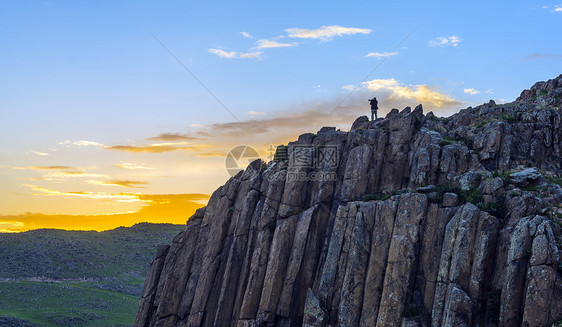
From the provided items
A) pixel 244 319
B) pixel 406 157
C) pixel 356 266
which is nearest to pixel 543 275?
pixel 356 266

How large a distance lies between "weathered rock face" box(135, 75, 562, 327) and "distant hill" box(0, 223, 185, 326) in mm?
55272

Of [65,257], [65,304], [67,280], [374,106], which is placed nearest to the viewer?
[374,106]

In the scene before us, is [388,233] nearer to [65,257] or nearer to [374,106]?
[374,106]

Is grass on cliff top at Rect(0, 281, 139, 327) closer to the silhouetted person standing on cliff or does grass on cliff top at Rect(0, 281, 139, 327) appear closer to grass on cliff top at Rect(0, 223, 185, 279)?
grass on cliff top at Rect(0, 223, 185, 279)

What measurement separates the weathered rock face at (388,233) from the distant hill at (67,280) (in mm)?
55272

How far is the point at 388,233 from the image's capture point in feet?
177

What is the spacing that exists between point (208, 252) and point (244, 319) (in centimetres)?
1118

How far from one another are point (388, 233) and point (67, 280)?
410 feet

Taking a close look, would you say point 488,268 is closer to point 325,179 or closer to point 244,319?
point 325,179

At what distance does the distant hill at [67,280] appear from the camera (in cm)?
11800

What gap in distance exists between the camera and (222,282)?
64.5 meters

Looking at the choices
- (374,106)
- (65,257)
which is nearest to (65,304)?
(65,257)

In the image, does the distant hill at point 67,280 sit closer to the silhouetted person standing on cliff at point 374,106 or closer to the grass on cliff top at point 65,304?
the grass on cliff top at point 65,304

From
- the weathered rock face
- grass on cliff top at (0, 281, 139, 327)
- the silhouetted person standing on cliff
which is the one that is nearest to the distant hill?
grass on cliff top at (0, 281, 139, 327)
